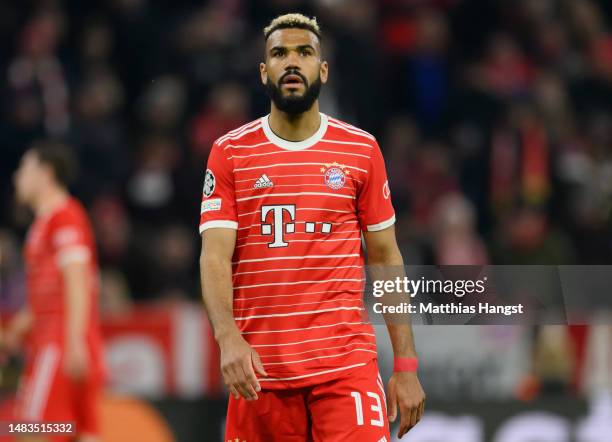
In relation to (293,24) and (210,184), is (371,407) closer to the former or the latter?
(210,184)

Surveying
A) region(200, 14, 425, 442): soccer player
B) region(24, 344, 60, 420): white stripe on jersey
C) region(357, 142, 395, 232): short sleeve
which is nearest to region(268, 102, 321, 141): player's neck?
region(200, 14, 425, 442): soccer player

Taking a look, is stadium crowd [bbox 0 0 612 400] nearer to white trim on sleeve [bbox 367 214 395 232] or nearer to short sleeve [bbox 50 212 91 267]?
short sleeve [bbox 50 212 91 267]

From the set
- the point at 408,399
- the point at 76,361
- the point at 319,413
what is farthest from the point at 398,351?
the point at 76,361

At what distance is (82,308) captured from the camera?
7.07 metres

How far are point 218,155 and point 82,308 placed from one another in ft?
9.26

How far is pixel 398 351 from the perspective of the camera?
4523 millimetres

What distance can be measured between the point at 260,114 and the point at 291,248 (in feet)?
18.5

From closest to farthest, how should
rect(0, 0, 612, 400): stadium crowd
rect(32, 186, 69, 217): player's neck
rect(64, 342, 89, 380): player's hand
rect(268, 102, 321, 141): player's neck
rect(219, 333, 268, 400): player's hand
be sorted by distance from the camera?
rect(219, 333, 268, 400): player's hand
rect(268, 102, 321, 141): player's neck
rect(64, 342, 89, 380): player's hand
rect(32, 186, 69, 217): player's neck
rect(0, 0, 612, 400): stadium crowd

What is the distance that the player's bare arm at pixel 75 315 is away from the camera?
7031mm

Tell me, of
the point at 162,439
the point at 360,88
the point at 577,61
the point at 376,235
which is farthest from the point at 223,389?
the point at 577,61

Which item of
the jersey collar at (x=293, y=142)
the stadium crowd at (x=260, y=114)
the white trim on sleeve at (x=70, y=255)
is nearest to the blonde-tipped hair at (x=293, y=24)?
the jersey collar at (x=293, y=142)

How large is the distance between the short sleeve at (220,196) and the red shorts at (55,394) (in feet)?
9.79

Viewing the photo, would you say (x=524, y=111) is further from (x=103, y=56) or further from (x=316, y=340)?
(x=316, y=340)

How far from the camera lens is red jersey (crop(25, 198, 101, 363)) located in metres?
7.16
